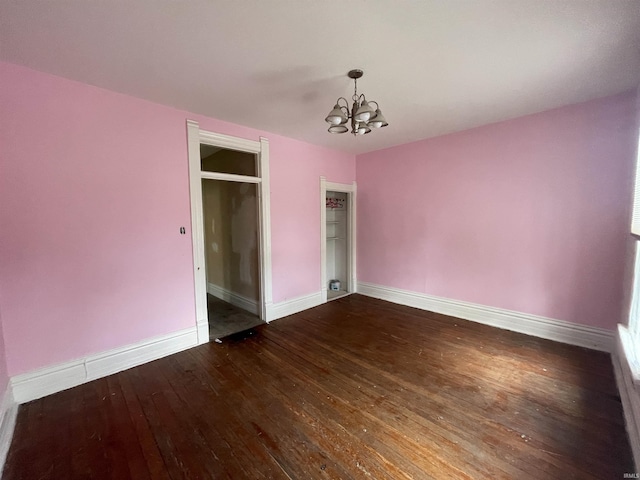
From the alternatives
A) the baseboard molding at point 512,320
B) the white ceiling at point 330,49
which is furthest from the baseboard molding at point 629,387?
the white ceiling at point 330,49

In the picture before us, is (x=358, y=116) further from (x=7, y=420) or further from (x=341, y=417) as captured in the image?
(x=7, y=420)

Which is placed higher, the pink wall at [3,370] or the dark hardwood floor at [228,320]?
the pink wall at [3,370]

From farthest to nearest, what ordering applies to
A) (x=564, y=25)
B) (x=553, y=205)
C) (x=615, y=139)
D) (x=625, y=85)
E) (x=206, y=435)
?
(x=553, y=205) → (x=615, y=139) → (x=625, y=85) → (x=206, y=435) → (x=564, y=25)

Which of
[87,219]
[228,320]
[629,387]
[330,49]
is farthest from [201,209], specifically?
[629,387]

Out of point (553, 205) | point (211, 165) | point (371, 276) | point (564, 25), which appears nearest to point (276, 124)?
point (211, 165)

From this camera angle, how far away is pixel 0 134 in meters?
1.93

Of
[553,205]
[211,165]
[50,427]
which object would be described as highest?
[211,165]

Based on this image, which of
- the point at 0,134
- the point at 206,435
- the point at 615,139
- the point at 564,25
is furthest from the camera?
the point at 615,139

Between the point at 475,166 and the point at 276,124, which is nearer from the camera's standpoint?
the point at 276,124

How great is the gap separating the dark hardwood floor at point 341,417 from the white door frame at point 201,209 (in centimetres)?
72

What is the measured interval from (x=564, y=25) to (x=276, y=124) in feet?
8.82

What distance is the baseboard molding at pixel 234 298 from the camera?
13.3 ft

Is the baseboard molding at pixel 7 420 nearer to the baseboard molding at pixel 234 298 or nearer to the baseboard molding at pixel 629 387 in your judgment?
the baseboard molding at pixel 234 298

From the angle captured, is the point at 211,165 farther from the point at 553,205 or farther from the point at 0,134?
the point at 553,205
